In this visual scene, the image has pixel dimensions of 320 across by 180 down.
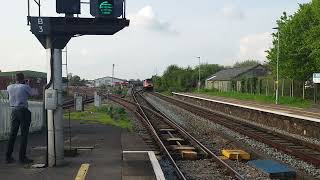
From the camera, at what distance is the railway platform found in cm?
916

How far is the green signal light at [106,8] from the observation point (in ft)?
32.6

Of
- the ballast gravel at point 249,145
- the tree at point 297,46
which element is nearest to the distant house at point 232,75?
the tree at point 297,46

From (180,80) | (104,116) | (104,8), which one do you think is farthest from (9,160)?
(180,80)

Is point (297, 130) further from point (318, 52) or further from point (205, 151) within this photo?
point (318, 52)

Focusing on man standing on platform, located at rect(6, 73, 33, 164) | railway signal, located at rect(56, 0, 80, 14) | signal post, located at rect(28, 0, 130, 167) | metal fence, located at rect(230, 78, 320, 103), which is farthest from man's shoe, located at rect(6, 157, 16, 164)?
metal fence, located at rect(230, 78, 320, 103)

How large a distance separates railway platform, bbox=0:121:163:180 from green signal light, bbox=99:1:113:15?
294 centimetres

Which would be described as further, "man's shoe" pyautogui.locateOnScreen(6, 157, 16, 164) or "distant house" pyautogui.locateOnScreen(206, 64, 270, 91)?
"distant house" pyautogui.locateOnScreen(206, 64, 270, 91)

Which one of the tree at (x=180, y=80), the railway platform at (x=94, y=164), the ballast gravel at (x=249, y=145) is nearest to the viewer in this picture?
the railway platform at (x=94, y=164)

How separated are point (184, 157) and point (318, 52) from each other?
2631 cm

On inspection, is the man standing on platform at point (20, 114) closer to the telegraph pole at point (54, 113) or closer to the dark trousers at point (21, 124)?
the dark trousers at point (21, 124)

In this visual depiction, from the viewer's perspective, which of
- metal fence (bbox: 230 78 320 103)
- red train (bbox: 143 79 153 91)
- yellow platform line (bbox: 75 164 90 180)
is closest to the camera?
yellow platform line (bbox: 75 164 90 180)

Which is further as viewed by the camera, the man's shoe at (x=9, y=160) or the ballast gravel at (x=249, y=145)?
the ballast gravel at (x=249, y=145)

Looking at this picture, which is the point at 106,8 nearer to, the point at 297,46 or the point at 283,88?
the point at 297,46

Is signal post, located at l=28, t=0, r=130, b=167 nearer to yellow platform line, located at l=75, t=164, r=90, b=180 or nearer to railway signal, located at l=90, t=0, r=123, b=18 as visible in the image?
railway signal, located at l=90, t=0, r=123, b=18
